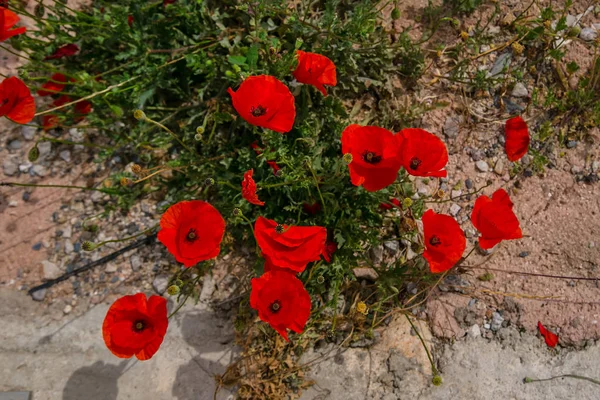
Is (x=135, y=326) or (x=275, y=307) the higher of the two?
(x=275, y=307)

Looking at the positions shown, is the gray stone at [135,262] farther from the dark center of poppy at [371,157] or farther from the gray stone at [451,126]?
the gray stone at [451,126]

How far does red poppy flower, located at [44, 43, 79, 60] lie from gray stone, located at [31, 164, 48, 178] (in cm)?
80

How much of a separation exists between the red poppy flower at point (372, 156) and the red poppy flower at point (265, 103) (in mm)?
315

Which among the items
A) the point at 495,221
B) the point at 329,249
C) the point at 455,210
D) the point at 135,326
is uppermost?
the point at 495,221

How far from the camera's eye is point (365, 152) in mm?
2477

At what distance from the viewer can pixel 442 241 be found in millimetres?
2527

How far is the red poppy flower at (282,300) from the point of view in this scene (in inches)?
91.5

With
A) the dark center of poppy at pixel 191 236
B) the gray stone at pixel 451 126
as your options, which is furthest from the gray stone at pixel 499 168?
the dark center of poppy at pixel 191 236

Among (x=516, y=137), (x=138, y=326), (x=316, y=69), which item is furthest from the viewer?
(x=516, y=137)

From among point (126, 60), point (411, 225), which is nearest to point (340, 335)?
point (411, 225)

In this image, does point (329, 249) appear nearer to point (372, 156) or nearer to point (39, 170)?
point (372, 156)

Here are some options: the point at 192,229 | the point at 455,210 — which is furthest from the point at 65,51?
the point at 455,210

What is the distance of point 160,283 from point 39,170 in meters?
1.30

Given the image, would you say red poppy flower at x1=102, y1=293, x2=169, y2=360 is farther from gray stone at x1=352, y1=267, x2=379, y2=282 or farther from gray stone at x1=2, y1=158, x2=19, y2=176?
gray stone at x1=2, y1=158, x2=19, y2=176
